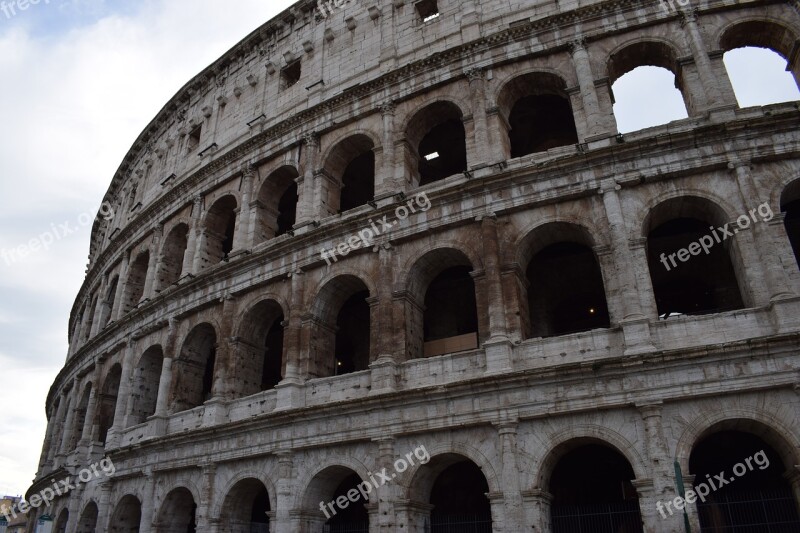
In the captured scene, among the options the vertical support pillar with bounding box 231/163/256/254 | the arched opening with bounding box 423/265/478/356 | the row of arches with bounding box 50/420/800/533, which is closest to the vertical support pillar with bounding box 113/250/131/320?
the vertical support pillar with bounding box 231/163/256/254

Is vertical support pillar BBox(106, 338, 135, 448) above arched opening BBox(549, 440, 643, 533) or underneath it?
above

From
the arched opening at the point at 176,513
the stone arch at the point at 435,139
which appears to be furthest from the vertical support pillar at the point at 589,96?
the arched opening at the point at 176,513

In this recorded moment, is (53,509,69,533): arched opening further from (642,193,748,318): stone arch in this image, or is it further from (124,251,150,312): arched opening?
(642,193,748,318): stone arch

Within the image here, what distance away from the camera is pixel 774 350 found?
10.6 m

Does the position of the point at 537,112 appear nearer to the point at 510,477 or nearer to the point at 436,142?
the point at 436,142

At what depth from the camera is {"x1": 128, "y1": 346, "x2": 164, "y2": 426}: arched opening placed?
1998cm

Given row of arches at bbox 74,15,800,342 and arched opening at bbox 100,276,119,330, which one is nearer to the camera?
row of arches at bbox 74,15,800,342

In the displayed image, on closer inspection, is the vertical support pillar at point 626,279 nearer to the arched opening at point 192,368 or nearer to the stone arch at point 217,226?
the arched opening at point 192,368

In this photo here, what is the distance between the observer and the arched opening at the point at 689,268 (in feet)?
47.5

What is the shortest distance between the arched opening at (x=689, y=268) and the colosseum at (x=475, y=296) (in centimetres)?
7

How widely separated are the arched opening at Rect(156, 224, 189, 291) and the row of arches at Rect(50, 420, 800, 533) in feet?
26.9

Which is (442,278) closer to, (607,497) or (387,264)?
(387,264)

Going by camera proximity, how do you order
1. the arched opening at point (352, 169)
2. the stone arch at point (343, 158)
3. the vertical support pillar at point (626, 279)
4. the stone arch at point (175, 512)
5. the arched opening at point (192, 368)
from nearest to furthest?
the vertical support pillar at point (626, 279), the stone arch at point (175, 512), the stone arch at point (343, 158), the arched opening at point (352, 169), the arched opening at point (192, 368)

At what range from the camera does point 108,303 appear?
26.2 metres
